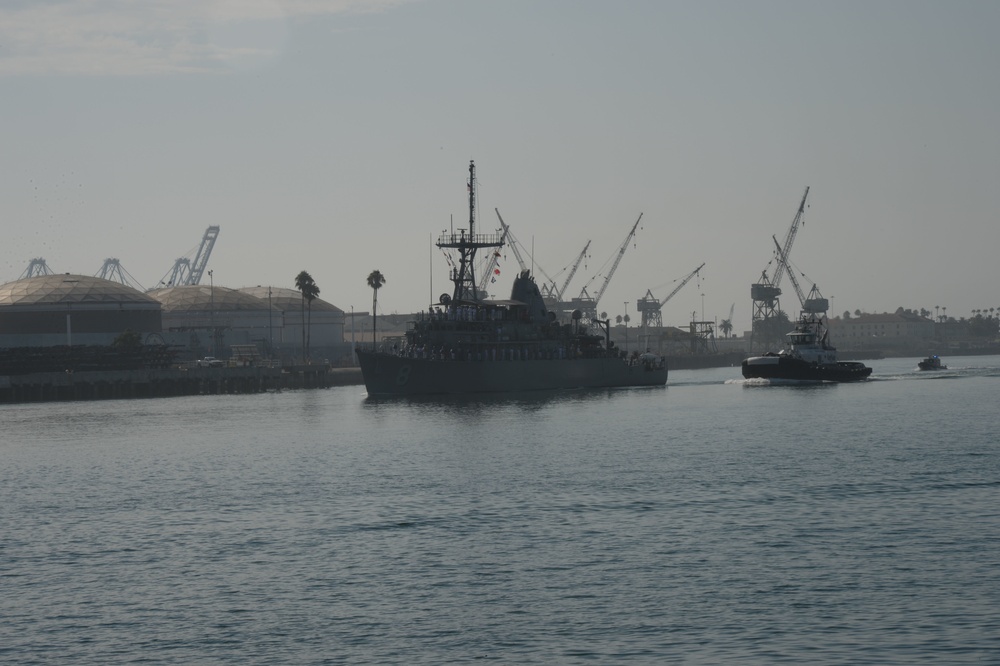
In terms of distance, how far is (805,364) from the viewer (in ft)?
470

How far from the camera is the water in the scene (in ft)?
91.1

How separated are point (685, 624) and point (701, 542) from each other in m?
9.97

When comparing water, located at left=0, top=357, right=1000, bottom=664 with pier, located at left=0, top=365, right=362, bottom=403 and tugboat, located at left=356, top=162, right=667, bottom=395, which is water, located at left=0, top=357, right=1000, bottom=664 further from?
pier, located at left=0, top=365, right=362, bottom=403

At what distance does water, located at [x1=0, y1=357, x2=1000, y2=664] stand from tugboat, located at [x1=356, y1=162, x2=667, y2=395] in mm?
40892

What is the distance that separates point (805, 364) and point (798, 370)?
1.06m

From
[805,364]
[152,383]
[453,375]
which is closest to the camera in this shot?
[453,375]

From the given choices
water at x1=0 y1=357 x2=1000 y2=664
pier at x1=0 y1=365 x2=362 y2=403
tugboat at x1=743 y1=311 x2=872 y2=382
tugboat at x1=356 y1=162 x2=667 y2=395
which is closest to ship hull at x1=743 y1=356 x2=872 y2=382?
tugboat at x1=743 y1=311 x2=872 y2=382

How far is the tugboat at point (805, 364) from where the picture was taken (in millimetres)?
143750

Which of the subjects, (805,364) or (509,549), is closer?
(509,549)

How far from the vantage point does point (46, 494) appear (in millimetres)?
53562

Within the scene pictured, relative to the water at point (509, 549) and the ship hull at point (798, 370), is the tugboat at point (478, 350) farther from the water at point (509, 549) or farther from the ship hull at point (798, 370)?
the water at point (509, 549)

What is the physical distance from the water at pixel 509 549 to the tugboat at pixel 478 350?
40892 mm

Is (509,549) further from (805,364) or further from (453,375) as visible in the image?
(805,364)

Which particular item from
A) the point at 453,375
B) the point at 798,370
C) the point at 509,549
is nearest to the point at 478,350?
the point at 453,375
